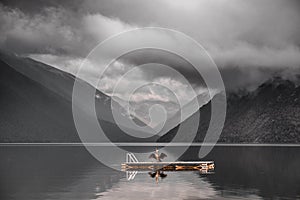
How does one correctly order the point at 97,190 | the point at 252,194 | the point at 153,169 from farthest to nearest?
the point at 153,169 < the point at 97,190 < the point at 252,194

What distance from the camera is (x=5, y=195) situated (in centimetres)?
5450

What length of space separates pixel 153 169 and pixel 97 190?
15999mm

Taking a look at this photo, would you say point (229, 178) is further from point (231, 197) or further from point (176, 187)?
point (231, 197)

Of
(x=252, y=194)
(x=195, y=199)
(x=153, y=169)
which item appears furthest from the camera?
(x=153, y=169)

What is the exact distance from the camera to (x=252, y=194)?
56844mm

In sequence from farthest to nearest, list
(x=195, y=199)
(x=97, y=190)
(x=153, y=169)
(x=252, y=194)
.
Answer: (x=153, y=169)
(x=97, y=190)
(x=252, y=194)
(x=195, y=199)

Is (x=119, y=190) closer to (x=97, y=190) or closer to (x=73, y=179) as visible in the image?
(x=97, y=190)

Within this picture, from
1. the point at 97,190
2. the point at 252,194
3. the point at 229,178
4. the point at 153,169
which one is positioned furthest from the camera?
the point at 229,178

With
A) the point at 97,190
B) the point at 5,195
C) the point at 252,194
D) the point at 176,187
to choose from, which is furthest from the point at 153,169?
the point at 5,195

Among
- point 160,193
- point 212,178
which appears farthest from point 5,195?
point 212,178

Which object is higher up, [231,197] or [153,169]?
[153,169]

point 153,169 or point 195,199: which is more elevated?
point 153,169

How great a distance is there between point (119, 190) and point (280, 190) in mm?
25778

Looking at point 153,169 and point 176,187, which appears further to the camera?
point 153,169
